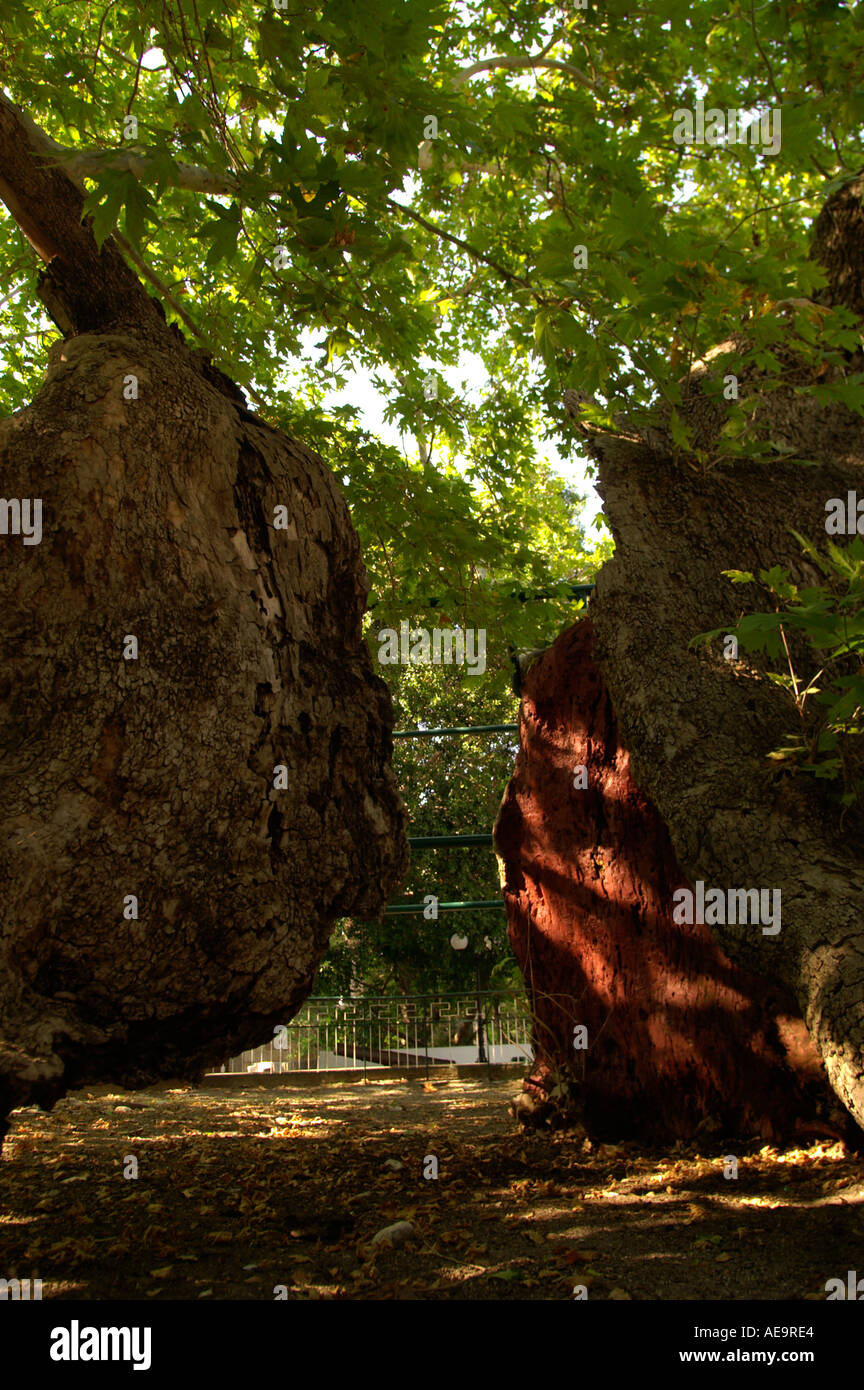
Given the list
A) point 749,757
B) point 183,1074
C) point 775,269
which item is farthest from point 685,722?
point 183,1074

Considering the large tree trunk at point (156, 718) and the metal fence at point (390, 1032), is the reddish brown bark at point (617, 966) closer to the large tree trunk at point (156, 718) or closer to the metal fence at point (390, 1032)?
the large tree trunk at point (156, 718)

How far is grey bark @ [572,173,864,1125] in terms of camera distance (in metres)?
2.44

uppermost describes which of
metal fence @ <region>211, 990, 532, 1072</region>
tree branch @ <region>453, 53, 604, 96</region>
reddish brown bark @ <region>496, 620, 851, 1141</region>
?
tree branch @ <region>453, 53, 604, 96</region>

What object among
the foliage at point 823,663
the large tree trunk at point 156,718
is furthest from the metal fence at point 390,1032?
the foliage at point 823,663

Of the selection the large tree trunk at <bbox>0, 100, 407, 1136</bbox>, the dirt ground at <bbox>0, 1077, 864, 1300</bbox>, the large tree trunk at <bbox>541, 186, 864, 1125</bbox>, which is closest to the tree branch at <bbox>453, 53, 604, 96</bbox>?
the large tree trunk at <bbox>541, 186, 864, 1125</bbox>

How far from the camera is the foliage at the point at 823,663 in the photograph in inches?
93.6

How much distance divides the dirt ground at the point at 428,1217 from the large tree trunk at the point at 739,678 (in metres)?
0.63

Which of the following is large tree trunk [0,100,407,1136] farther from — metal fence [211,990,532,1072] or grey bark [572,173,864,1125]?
metal fence [211,990,532,1072]

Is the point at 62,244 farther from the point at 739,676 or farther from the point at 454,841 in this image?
the point at 454,841

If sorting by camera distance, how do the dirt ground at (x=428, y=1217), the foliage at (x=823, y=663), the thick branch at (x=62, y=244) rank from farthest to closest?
the thick branch at (x=62, y=244) → the foliage at (x=823, y=663) → the dirt ground at (x=428, y=1217)

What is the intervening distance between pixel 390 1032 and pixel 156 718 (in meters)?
Answer: 8.12

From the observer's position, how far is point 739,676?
3.31 m

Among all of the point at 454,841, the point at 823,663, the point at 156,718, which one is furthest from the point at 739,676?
the point at 454,841

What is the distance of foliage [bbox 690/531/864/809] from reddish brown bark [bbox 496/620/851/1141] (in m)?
0.82
